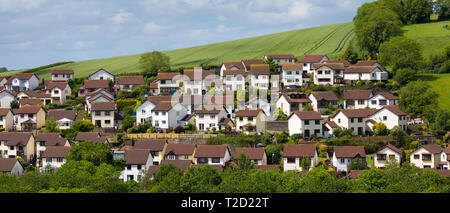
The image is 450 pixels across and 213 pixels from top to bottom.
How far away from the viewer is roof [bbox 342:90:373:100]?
55.9 m

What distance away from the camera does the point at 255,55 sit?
96.9 m

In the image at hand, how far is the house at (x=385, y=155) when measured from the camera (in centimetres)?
4209

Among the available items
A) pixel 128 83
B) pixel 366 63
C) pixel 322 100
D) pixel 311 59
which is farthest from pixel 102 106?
pixel 366 63

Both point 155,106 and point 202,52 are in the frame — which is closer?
point 155,106

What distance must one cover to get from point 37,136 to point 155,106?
1173 centimetres

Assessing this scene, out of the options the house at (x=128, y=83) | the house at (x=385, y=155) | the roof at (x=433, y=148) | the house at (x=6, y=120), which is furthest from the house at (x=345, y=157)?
the house at (x=6, y=120)

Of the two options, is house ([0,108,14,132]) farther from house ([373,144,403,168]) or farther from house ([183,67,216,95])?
house ([373,144,403,168])

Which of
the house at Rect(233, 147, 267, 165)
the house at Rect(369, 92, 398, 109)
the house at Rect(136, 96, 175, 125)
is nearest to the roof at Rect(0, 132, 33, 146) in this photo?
the house at Rect(136, 96, 175, 125)

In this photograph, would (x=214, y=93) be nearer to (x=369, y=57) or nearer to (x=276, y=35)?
(x=369, y=57)

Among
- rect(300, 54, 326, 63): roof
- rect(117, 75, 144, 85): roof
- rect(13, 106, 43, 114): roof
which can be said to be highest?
rect(300, 54, 326, 63): roof

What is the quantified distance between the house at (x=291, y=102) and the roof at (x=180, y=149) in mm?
13109

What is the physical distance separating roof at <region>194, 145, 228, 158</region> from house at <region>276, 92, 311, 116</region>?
12064 millimetres
